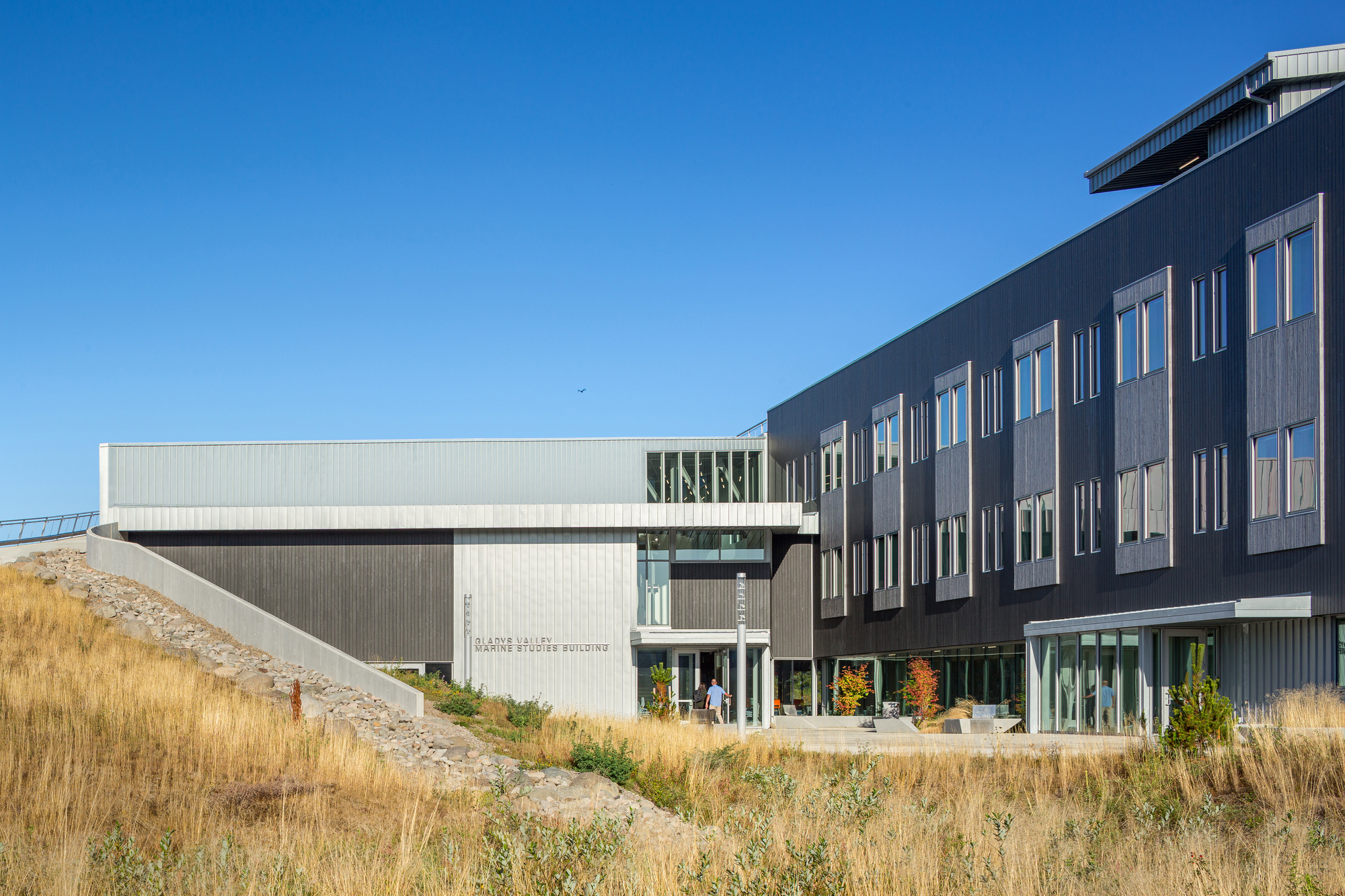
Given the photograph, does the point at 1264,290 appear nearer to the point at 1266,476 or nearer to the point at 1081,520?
the point at 1266,476

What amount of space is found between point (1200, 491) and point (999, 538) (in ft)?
28.2

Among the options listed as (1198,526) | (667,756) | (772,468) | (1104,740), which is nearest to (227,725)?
(667,756)

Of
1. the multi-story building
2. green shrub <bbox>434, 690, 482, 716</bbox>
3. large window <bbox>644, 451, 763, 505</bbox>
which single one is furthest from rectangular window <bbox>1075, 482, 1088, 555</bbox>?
large window <bbox>644, 451, 763, 505</bbox>

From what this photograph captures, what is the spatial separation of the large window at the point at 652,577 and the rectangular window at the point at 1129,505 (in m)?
18.8

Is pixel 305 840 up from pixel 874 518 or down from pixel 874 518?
down

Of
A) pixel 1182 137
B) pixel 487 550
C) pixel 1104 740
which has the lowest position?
pixel 1104 740

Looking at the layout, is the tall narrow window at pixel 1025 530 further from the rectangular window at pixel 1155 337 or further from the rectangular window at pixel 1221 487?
the rectangular window at pixel 1221 487

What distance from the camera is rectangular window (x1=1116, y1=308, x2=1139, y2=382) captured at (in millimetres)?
31391

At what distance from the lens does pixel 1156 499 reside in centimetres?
3059

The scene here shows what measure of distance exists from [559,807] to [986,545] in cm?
2234

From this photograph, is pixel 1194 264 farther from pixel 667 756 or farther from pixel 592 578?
pixel 592 578

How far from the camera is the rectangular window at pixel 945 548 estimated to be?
39.9m

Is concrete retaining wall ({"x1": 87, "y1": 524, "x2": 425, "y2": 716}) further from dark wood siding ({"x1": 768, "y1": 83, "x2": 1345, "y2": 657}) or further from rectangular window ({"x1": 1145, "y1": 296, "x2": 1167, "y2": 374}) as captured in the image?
rectangular window ({"x1": 1145, "y1": 296, "x2": 1167, "y2": 374})

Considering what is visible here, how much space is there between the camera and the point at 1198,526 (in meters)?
29.1
